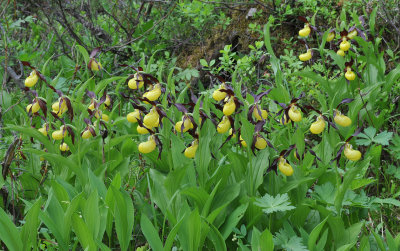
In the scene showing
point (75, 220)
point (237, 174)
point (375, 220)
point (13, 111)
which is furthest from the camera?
point (13, 111)

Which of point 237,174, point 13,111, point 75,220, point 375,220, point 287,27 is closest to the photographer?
point 75,220

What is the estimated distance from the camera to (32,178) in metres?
2.45

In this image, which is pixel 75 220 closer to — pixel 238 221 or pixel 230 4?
pixel 238 221

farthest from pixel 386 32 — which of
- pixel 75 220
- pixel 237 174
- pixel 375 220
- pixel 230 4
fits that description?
pixel 75 220

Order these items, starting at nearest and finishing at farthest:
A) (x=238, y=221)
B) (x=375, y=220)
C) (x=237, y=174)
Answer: (x=238, y=221) < (x=237, y=174) < (x=375, y=220)

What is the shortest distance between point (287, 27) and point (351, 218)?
257 centimetres

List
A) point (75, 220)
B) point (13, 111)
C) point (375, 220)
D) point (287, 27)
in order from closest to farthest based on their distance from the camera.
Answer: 1. point (75, 220)
2. point (375, 220)
3. point (13, 111)
4. point (287, 27)

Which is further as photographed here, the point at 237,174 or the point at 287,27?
the point at 287,27

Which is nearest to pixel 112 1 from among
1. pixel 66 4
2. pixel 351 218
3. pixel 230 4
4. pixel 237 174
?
pixel 66 4

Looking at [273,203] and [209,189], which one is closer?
[273,203]

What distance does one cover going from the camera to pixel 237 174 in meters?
1.95

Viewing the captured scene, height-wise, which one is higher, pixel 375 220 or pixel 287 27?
pixel 287 27

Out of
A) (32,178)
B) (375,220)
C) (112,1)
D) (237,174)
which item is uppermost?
(112,1)

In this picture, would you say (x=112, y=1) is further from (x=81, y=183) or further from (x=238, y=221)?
(x=238, y=221)
